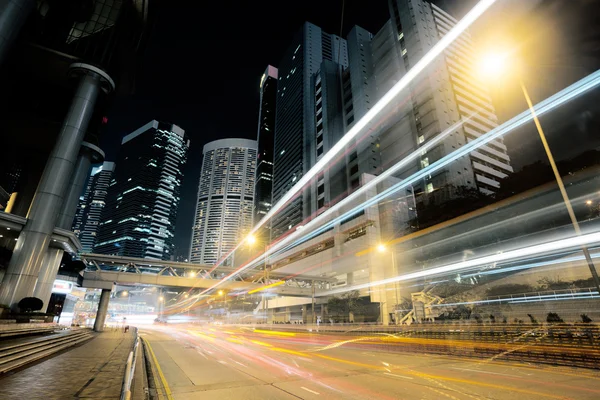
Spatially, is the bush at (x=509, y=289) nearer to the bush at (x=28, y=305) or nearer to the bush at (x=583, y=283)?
the bush at (x=583, y=283)

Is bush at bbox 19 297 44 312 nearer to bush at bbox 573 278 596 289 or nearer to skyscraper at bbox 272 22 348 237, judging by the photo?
bush at bbox 573 278 596 289

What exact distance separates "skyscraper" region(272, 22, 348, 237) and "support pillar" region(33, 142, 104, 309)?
88.9 metres

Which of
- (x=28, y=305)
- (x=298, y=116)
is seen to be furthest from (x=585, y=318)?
(x=298, y=116)

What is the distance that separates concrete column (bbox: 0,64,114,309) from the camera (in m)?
24.1

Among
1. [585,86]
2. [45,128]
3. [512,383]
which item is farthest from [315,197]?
[512,383]

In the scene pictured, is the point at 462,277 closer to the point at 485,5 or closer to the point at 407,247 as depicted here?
the point at 407,247

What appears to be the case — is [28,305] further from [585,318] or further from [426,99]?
[426,99]

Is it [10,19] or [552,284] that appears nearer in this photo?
[10,19]

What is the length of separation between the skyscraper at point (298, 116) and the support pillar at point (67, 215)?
292ft

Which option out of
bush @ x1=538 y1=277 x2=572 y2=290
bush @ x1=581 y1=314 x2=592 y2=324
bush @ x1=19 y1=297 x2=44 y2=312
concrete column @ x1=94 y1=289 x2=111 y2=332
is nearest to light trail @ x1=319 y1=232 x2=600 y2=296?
bush @ x1=538 y1=277 x2=572 y2=290

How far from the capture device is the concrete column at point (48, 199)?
24109 mm

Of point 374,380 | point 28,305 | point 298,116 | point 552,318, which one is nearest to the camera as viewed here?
point 374,380

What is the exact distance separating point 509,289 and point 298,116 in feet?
423

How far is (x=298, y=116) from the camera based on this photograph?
148500 millimetres
